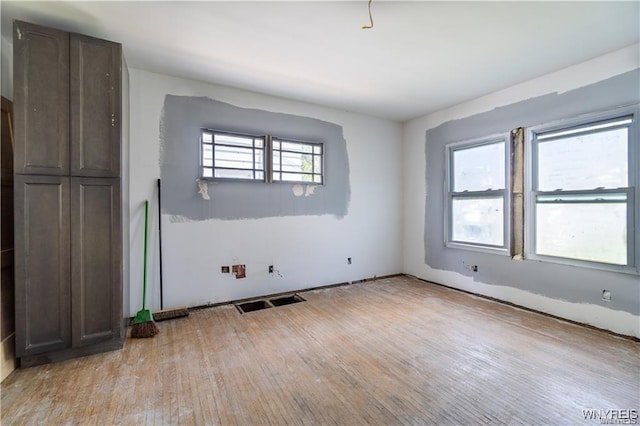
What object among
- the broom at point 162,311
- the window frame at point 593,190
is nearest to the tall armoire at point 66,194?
the broom at point 162,311

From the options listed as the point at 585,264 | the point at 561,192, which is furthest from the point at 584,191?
the point at 585,264

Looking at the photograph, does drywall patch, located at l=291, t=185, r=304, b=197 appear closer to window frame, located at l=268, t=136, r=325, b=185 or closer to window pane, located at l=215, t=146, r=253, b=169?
window frame, located at l=268, t=136, r=325, b=185

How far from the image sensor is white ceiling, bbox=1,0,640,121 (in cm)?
213

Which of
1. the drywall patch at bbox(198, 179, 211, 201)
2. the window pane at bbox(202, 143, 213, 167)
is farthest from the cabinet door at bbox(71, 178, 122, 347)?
the window pane at bbox(202, 143, 213, 167)

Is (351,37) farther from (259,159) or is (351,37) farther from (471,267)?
(471,267)

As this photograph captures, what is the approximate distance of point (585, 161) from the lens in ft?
9.70

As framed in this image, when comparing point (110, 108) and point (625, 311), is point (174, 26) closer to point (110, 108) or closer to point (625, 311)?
point (110, 108)

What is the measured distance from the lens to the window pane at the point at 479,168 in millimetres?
3742

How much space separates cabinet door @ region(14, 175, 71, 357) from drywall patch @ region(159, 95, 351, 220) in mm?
1096

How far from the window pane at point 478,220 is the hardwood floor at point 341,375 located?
3.64 ft

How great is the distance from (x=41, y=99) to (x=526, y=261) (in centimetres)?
505

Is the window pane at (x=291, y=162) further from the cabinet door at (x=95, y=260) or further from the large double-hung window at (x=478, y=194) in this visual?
the large double-hung window at (x=478, y=194)

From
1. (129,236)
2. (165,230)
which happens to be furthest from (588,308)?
(129,236)

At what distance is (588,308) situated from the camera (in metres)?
2.90
